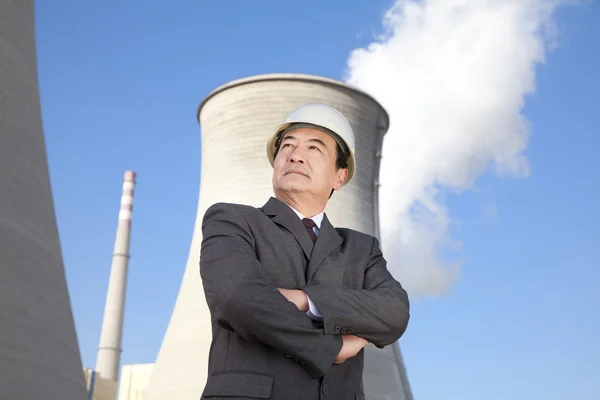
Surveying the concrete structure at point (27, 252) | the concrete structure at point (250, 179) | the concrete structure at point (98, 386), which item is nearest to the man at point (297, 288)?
the concrete structure at point (27, 252)

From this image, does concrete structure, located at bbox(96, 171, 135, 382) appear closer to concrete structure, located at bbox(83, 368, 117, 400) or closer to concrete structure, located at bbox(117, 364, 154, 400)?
concrete structure, located at bbox(117, 364, 154, 400)

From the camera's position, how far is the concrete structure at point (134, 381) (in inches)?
738

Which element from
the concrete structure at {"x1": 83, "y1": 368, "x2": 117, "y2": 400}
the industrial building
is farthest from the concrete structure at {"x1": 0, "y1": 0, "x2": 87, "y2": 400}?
the concrete structure at {"x1": 83, "y1": 368, "x2": 117, "y2": 400}

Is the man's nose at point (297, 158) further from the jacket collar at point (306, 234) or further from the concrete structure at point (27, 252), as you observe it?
the concrete structure at point (27, 252)

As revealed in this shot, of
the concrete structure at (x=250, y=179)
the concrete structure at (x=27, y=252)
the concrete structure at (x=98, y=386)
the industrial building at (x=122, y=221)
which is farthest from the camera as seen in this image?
the concrete structure at (x=98, y=386)

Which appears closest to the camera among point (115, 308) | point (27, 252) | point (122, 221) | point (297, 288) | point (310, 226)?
point (297, 288)

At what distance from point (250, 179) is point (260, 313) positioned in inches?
332

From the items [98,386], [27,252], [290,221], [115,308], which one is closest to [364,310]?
[290,221]

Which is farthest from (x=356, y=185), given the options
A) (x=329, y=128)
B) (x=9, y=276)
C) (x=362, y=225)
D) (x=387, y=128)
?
(x=329, y=128)

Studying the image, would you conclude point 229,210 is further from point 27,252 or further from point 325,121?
point 27,252

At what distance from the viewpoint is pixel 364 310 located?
1.41 m

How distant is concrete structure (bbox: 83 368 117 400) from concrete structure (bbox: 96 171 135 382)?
129 cm

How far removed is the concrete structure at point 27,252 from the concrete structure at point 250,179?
3.95m

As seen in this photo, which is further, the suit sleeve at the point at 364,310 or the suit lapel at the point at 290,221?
the suit lapel at the point at 290,221
